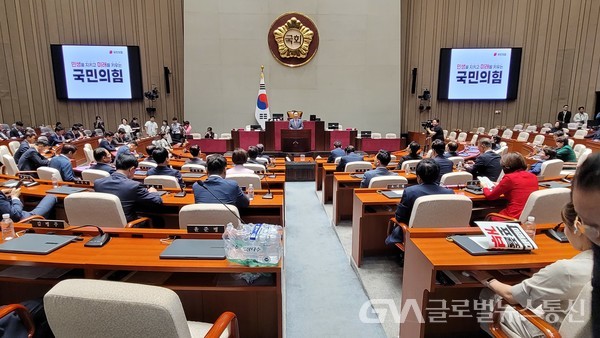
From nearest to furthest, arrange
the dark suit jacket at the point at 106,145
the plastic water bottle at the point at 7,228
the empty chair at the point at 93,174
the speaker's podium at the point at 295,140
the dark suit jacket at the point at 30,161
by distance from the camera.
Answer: the plastic water bottle at the point at 7,228 < the empty chair at the point at 93,174 < the dark suit jacket at the point at 30,161 < the dark suit jacket at the point at 106,145 < the speaker's podium at the point at 295,140

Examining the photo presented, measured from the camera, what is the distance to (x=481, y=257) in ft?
5.54

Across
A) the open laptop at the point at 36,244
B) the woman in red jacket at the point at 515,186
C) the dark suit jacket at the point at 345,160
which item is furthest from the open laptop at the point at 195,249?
the dark suit jacket at the point at 345,160

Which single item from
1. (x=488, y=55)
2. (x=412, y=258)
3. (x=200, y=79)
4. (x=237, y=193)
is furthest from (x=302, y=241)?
(x=488, y=55)

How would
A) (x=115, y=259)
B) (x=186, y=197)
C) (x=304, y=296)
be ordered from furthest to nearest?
(x=186, y=197), (x=304, y=296), (x=115, y=259)

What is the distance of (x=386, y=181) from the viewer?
356 centimetres

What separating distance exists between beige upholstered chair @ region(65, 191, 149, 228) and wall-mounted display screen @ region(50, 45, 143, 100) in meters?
10.3

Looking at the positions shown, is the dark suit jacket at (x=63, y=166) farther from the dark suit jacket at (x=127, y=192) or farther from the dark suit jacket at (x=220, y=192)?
the dark suit jacket at (x=220, y=192)

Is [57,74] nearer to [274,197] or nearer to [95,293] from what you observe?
[274,197]

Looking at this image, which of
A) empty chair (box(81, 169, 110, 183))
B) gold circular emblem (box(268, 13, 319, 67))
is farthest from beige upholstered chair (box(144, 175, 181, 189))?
gold circular emblem (box(268, 13, 319, 67))

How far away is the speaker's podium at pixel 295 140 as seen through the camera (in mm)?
8891

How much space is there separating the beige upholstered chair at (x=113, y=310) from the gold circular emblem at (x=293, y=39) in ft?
36.1

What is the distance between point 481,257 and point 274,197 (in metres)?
1.90

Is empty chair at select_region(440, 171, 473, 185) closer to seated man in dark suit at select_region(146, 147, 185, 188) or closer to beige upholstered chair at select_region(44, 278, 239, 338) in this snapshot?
seated man in dark suit at select_region(146, 147, 185, 188)

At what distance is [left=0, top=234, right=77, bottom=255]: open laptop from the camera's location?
1720 millimetres
